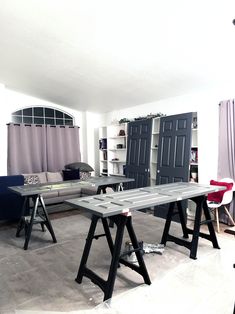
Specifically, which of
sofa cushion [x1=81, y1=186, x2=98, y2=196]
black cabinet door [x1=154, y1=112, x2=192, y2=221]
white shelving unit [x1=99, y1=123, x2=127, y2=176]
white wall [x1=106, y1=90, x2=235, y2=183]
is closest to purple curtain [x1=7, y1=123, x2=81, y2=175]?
white shelving unit [x1=99, y1=123, x2=127, y2=176]

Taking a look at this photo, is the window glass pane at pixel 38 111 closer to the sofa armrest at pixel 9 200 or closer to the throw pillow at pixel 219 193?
the sofa armrest at pixel 9 200

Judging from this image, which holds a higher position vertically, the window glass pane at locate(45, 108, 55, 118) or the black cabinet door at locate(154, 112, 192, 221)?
the window glass pane at locate(45, 108, 55, 118)

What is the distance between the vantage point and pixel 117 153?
6188 mm

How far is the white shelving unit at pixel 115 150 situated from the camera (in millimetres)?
5865

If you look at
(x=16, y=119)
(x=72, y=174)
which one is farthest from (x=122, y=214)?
(x=16, y=119)

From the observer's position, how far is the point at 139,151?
5.13 m

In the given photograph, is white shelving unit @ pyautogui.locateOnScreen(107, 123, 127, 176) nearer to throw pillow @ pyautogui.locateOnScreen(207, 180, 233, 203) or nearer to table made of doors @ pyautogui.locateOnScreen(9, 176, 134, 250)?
table made of doors @ pyautogui.locateOnScreen(9, 176, 134, 250)

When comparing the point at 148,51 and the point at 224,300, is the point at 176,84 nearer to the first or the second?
the point at 148,51

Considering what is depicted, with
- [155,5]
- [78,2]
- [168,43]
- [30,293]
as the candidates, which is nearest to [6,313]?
[30,293]

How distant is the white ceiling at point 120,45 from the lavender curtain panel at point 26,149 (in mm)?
1091

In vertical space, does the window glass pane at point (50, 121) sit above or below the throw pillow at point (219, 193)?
above

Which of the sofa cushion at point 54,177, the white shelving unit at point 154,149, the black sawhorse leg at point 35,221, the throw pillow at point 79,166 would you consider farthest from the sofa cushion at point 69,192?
the white shelving unit at point 154,149

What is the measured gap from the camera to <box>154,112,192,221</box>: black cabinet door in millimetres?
4223

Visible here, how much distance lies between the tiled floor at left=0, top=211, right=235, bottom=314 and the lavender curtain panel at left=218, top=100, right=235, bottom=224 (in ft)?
3.25
